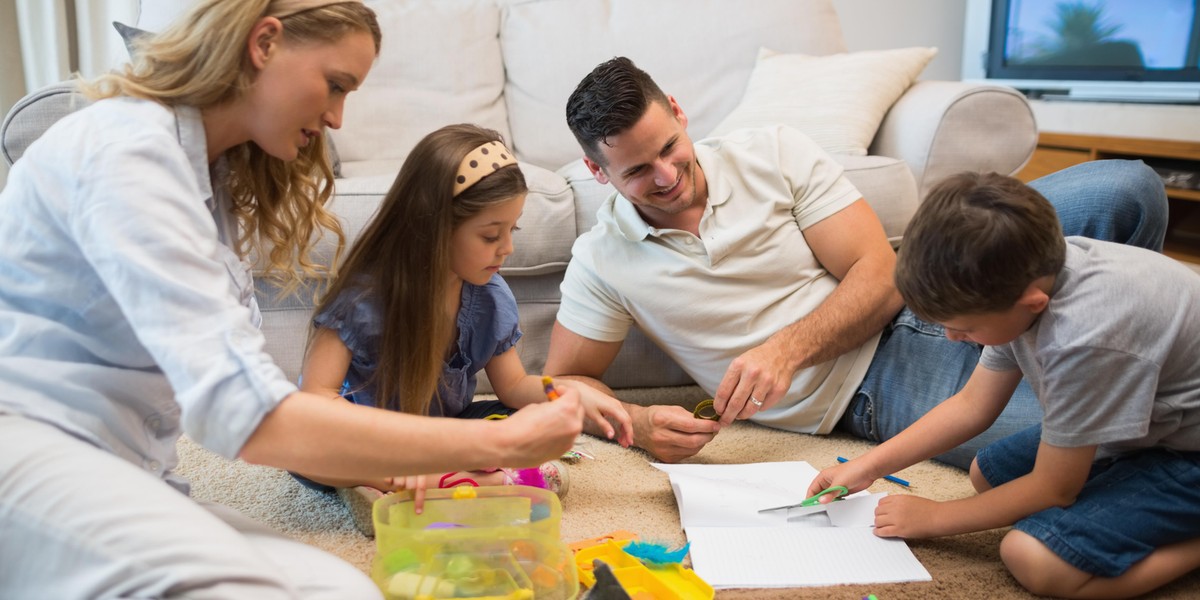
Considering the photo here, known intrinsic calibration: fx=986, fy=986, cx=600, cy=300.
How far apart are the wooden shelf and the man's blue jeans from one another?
67.2 inches

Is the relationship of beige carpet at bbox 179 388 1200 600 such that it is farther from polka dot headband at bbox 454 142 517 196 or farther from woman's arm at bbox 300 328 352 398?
polka dot headband at bbox 454 142 517 196

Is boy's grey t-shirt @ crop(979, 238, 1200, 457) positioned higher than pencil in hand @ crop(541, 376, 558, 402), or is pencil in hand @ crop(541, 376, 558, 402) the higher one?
boy's grey t-shirt @ crop(979, 238, 1200, 457)

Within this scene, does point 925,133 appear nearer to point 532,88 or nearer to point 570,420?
point 532,88

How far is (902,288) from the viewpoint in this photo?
1.15 m

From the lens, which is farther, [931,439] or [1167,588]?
[931,439]

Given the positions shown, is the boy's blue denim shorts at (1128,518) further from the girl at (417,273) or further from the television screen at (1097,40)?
the television screen at (1097,40)

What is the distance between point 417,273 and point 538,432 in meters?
0.50

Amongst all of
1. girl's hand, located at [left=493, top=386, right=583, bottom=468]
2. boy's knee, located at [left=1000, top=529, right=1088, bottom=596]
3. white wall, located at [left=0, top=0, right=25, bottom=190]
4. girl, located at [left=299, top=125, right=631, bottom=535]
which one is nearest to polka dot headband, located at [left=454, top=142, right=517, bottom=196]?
girl, located at [left=299, top=125, right=631, bottom=535]

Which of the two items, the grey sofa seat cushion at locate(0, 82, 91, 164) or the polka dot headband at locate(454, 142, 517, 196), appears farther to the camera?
the grey sofa seat cushion at locate(0, 82, 91, 164)

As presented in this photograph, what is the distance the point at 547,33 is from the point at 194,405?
2002mm

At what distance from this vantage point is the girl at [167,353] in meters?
0.82

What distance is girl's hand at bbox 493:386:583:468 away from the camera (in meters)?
0.92

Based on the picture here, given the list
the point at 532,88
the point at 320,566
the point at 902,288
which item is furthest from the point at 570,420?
the point at 532,88

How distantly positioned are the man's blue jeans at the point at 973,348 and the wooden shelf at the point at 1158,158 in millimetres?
1706
